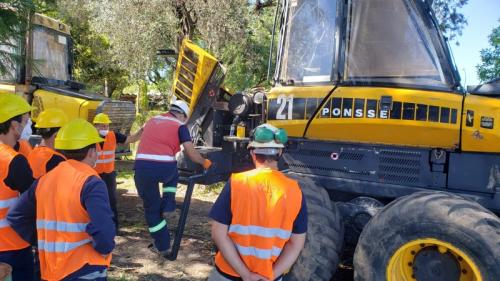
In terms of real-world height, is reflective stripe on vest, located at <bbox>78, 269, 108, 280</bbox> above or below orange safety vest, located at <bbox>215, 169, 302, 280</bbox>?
below

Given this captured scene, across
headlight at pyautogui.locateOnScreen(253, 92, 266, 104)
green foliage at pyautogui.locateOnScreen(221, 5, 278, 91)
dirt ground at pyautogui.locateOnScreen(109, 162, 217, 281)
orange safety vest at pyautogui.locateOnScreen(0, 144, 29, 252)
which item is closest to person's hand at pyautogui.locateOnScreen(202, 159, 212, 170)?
headlight at pyautogui.locateOnScreen(253, 92, 266, 104)

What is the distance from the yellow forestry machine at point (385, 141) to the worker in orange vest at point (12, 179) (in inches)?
80.8

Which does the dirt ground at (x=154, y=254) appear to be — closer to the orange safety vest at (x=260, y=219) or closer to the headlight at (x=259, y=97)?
the headlight at (x=259, y=97)

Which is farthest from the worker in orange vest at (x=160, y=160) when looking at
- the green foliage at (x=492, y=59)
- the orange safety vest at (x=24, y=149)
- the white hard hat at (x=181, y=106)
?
the green foliage at (x=492, y=59)

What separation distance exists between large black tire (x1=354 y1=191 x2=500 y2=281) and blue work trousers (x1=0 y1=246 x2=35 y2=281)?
246 cm

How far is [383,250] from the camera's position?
3645mm

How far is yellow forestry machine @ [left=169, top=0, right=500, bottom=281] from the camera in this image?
3.58m

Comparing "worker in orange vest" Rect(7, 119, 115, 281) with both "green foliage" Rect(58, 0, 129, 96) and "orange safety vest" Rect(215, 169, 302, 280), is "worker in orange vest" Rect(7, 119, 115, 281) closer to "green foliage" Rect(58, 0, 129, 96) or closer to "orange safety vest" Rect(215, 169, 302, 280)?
"orange safety vest" Rect(215, 169, 302, 280)

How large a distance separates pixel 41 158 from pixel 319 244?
233cm

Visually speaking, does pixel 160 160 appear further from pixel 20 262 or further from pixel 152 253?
pixel 20 262

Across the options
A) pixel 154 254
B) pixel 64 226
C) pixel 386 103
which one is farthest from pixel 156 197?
pixel 64 226

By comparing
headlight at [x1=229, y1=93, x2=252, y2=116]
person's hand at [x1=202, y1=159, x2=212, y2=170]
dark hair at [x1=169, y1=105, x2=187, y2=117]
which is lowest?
person's hand at [x1=202, y1=159, x2=212, y2=170]

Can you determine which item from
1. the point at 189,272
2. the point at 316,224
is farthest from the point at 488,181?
the point at 189,272

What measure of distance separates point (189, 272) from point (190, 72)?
244 centimetres
